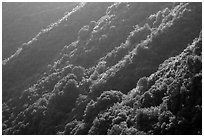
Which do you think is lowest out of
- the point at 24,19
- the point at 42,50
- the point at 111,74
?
the point at 111,74

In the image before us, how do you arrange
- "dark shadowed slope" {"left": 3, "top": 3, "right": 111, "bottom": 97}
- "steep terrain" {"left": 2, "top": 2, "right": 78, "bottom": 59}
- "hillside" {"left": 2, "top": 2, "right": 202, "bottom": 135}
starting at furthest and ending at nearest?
"steep terrain" {"left": 2, "top": 2, "right": 78, "bottom": 59}
"dark shadowed slope" {"left": 3, "top": 3, "right": 111, "bottom": 97}
"hillside" {"left": 2, "top": 2, "right": 202, "bottom": 135}

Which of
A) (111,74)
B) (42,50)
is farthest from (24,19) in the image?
(111,74)

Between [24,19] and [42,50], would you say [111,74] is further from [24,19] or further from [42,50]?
[24,19]

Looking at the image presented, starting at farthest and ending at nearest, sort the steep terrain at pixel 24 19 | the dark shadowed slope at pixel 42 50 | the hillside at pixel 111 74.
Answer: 1. the steep terrain at pixel 24 19
2. the dark shadowed slope at pixel 42 50
3. the hillside at pixel 111 74

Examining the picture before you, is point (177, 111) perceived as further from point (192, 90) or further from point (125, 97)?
point (125, 97)

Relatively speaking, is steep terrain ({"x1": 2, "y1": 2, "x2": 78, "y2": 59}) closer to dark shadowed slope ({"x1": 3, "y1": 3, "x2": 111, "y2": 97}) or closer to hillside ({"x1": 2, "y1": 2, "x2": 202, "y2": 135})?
dark shadowed slope ({"x1": 3, "y1": 3, "x2": 111, "y2": 97})

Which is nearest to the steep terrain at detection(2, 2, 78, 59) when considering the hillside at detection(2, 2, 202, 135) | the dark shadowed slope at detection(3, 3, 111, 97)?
the dark shadowed slope at detection(3, 3, 111, 97)

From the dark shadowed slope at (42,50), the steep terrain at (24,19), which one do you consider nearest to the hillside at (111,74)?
the dark shadowed slope at (42,50)

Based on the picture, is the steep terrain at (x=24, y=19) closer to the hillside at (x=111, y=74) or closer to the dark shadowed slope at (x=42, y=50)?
the dark shadowed slope at (x=42, y=50)
